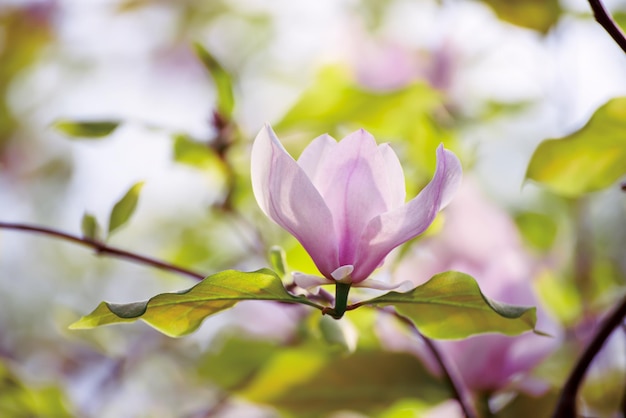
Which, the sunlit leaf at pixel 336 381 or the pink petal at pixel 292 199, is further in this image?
the sunlit leaf at pixel 336 381

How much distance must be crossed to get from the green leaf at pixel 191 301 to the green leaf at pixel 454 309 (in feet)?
0.17

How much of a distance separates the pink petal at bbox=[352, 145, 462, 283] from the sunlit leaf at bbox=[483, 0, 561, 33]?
432 mm

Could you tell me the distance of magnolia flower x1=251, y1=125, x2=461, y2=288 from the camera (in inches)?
14.5

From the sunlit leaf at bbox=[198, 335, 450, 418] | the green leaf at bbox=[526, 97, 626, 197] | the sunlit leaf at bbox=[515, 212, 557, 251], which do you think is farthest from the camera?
the sunlit leaf at bbox=[515, 212, 557, 251]

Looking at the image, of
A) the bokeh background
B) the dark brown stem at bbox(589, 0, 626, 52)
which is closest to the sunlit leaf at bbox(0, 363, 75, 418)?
the bokeh background

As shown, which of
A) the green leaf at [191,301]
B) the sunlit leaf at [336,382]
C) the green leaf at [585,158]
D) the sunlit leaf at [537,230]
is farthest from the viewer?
the sunlit leaf at [537,230]

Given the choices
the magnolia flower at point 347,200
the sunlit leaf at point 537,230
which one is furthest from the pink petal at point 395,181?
the sunlit leaf at point 537,230

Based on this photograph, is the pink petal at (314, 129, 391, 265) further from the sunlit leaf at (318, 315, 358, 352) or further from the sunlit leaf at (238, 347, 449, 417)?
the sunlit leaf at (238, 347, 449, 417)

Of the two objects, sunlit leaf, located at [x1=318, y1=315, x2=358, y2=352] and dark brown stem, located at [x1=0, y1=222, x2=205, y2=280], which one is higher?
sunlit leaf, located at [x1=318, y1=315, x2=358, y2=352]

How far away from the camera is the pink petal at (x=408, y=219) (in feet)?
1.19

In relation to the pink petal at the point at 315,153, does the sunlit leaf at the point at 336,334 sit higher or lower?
lower

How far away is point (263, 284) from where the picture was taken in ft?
1.21

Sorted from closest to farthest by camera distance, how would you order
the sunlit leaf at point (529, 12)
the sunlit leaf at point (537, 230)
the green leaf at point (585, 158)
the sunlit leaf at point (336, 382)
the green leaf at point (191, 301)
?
the green leaf at point (191, 301)
the green leaf at point (585, 158)
the sunlit leaf at point (336, 382)
the sunlit leaf at point (529, 12)
the sunlit leaf at point (537, 230)

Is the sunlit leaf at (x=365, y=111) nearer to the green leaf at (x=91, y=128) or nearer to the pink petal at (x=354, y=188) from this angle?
the green leaf at (x=91, y=128)
